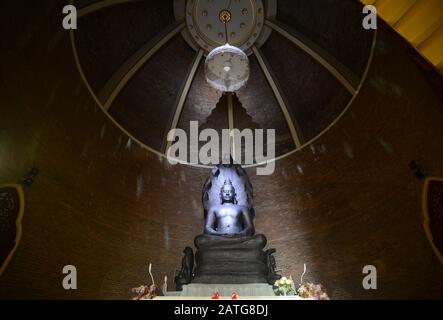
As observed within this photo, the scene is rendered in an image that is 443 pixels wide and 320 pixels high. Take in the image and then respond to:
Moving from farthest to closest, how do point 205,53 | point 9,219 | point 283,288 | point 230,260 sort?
point 205,53 < point 9,219 < point 230,260 < point 283,288

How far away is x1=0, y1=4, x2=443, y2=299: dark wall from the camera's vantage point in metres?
6.55

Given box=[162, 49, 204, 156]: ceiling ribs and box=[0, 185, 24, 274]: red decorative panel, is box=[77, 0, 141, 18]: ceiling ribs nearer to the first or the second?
box=[162, 49, 204, 156]: ceiling ribs

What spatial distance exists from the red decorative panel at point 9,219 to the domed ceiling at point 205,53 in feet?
8.95

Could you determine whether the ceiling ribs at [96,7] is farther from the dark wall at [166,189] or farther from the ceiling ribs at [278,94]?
the ceiling ribs at [278,94]

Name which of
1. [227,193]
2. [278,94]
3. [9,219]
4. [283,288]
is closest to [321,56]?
[278,94]

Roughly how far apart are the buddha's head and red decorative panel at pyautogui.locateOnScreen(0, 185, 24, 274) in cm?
368

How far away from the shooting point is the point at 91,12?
7887 millimetres

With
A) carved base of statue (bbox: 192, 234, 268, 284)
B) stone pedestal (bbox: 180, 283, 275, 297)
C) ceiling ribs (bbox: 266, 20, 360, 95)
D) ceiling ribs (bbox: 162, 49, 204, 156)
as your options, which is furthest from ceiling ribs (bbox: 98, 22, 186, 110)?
stone pedestal (bbox: 180, 283, 275, 297)

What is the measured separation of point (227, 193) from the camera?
26.2 ft

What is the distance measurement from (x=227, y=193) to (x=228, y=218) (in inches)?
23.2

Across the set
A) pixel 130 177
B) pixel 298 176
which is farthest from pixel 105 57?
pixel 298 176

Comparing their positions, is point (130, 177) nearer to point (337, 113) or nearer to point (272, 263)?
point (272, 263)

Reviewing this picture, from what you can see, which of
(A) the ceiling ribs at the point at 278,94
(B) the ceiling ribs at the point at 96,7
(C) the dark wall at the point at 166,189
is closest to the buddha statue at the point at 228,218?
(C) the dark wall at the point at 166,189

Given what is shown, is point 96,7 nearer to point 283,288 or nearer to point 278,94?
point 278,94
